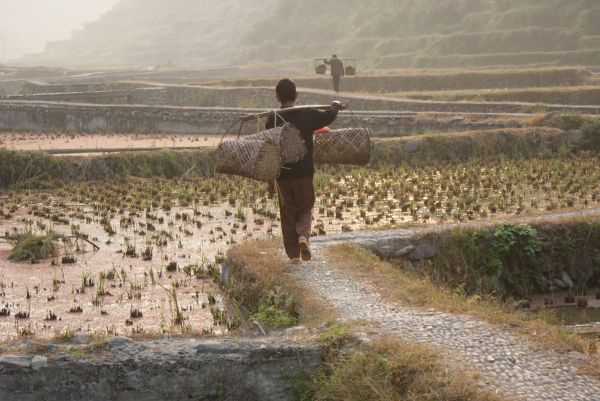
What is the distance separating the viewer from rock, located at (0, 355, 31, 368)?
6.03 meters

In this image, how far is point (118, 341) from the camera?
627cm

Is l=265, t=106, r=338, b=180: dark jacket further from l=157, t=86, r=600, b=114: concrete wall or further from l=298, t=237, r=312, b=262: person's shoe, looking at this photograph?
l=157, t=86, r=600, b=114: concrete wall

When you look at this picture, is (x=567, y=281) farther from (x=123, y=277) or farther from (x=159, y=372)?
(x=159, y=372)

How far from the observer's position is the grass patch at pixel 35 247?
10516mm

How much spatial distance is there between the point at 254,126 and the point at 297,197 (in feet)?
44.5

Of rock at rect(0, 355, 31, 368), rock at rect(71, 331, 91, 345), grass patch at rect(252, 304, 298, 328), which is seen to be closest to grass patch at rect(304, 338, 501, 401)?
grass patch at rect(252, 304, 298, 328)

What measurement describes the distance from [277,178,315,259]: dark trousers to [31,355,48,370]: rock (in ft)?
8.46

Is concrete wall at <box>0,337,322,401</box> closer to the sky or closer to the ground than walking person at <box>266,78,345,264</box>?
closer to the ground

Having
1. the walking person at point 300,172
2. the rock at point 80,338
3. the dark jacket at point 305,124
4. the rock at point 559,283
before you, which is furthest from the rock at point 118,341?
the rock at point 559,283

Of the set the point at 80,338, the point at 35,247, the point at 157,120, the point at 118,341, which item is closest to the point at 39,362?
the point at 80,338

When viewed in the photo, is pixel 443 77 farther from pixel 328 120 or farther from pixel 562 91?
pixel 328 120

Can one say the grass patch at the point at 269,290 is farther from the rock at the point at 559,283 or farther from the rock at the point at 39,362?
the rock at the point at 559,283

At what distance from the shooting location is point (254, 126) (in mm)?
21234

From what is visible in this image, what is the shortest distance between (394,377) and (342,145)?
3.53m
